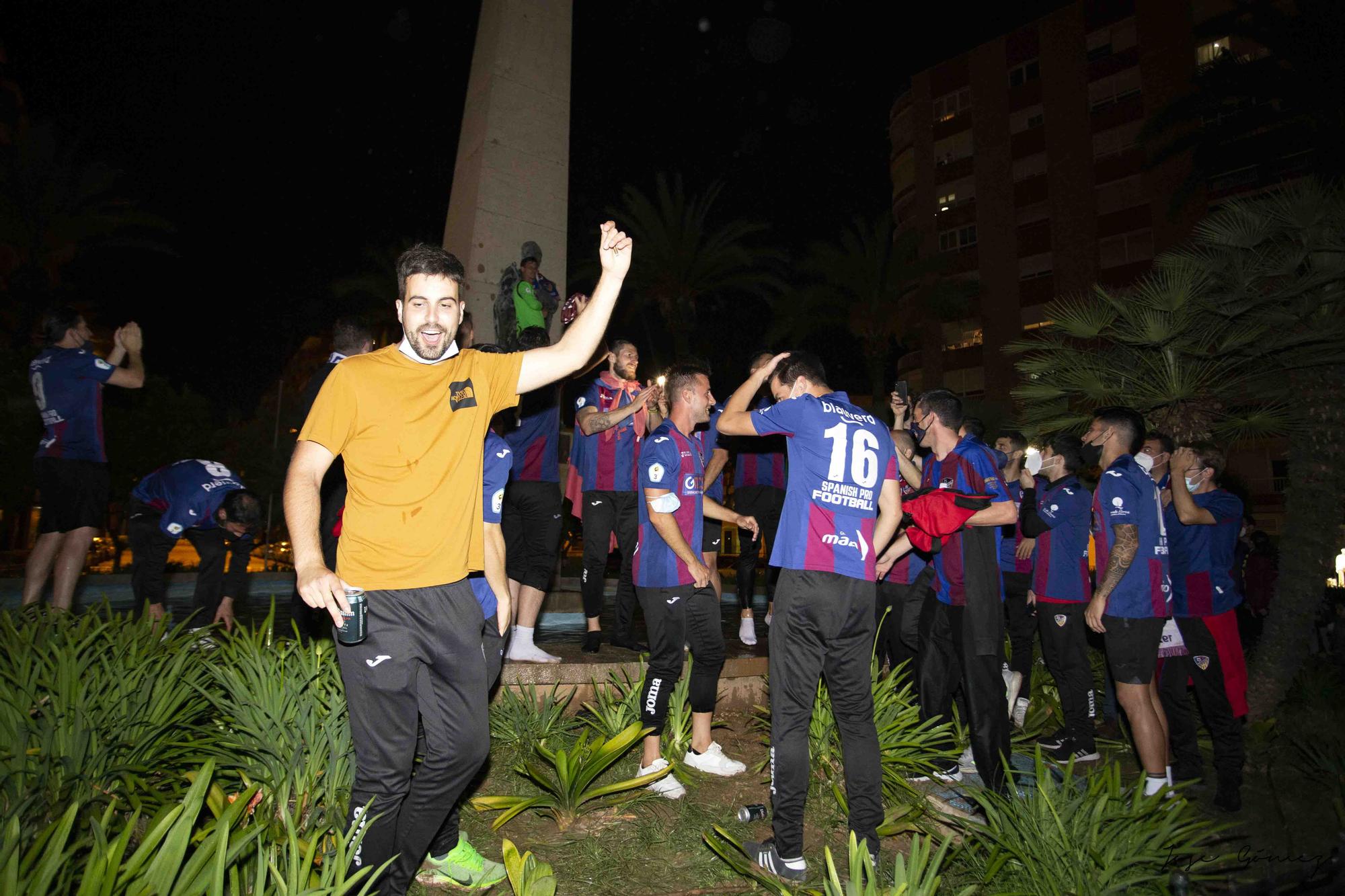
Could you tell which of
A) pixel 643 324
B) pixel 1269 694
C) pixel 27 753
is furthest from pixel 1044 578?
pixel 643 324

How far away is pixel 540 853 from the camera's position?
375 cm

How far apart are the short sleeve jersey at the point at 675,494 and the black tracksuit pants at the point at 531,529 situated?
4.12 ft

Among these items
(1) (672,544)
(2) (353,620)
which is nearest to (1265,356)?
(1) (672,544)

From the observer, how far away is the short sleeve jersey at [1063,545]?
6.00 metres

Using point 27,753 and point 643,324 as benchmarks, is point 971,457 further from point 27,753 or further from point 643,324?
point 643,324

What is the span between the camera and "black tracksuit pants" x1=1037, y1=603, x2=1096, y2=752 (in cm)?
578

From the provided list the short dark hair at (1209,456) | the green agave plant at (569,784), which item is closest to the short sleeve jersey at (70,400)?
the green agave plant at (569,784)

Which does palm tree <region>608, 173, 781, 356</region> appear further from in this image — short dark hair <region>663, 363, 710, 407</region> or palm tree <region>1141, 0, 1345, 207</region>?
short dark hair <region>663, 363, 710, 407</region>

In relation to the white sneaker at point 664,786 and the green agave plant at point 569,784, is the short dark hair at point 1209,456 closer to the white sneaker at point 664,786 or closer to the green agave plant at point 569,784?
the white sneaker at point 664,786

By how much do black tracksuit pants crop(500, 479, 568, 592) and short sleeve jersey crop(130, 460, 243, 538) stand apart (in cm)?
216

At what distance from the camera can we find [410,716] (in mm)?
2723

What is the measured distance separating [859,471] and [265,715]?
119 inches

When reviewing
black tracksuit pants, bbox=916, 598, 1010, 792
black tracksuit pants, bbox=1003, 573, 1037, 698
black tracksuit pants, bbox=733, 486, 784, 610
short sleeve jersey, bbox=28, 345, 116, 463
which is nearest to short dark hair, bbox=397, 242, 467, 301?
black tracksuit pants, bbox=916, 598, 1010, 792

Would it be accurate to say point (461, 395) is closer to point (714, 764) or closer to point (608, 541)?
point (714, 764)
